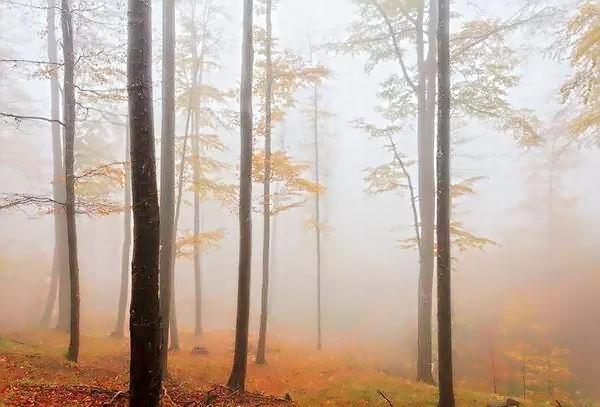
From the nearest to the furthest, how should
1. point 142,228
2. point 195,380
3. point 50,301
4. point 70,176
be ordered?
point 142,228
point 70,176
point 195,380
point 50,301

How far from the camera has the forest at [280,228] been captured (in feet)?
25.5

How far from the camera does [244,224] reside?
9.53 m

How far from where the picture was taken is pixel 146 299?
4934 millimetres

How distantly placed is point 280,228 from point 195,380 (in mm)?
34933

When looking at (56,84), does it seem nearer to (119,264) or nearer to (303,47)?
(303,47)

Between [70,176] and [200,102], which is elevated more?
[200,102]

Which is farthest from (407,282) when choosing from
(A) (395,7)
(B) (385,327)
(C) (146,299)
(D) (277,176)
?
(C) (146,299)

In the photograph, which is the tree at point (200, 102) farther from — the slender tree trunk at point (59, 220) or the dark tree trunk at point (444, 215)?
the dark tree trunk at point (444, 215)

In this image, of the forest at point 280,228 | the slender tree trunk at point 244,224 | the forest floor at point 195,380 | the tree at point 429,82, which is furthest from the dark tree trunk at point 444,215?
the slender tree trunk at point 244,224

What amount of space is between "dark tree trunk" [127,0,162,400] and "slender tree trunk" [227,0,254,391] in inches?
166

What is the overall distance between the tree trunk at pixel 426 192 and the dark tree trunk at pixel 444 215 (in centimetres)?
399

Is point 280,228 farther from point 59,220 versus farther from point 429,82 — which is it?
point 429,82

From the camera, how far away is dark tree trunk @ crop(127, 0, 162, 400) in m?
4.94

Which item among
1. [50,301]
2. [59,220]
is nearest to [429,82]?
[59,220]
